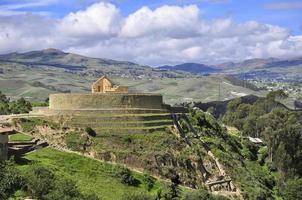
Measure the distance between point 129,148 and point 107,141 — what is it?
2.10m

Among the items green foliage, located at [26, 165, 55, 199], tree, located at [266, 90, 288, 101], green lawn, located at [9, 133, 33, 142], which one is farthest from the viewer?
tree, located at [266, 90, 288, 101]

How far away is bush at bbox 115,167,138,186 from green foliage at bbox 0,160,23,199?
31.8ft

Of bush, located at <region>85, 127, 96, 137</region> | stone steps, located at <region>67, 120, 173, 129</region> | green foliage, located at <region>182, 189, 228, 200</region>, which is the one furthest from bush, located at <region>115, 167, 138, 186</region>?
stone steps, located at <region>67, 120, 173, 129</region>

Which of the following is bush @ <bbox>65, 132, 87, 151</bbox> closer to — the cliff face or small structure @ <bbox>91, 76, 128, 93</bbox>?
the cliff face

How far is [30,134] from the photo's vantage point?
53.8m

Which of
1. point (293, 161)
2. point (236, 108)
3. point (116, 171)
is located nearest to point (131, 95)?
point (116, 171)

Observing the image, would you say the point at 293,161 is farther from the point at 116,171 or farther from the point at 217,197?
the point at 116,171

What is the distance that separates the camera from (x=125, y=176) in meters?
49.2

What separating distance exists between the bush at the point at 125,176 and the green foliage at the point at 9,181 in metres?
9.70

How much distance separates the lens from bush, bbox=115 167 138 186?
49.1 metres

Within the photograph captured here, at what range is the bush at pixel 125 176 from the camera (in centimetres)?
4906

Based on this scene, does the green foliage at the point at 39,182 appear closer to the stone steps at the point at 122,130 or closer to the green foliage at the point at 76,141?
the green foliage at the point at 76,141

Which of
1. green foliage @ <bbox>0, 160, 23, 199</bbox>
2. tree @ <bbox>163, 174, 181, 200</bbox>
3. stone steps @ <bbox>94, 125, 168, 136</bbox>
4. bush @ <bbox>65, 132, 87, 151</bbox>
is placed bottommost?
tree @ <bbox>163, 174, 181, 200</bbox>

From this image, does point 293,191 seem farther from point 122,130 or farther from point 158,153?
point 122,130
